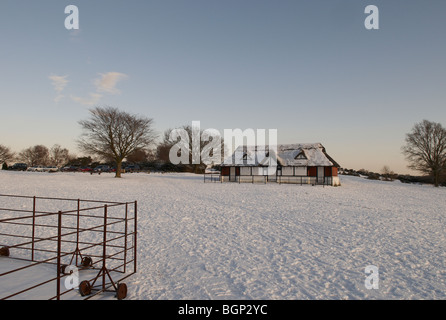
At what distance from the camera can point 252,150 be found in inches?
1732

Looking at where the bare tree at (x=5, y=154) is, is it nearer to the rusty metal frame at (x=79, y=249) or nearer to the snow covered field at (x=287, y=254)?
the rusty metal frame at (x=79, y=249)

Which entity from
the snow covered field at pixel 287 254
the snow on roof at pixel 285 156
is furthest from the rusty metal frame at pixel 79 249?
the snow on roof at pixel 285 156

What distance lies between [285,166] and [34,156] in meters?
96.5

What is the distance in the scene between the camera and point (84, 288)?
5.49 m

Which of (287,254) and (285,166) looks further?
(285,166)

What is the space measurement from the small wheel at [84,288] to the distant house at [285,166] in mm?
34167

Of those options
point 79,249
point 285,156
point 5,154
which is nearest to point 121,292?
point 79,249

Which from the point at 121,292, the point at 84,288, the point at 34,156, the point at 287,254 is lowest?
the point at 287,254

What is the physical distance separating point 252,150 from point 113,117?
975 inches

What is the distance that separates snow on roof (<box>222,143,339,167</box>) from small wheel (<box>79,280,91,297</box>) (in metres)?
35.8

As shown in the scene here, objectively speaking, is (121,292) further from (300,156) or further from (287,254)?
(300,156)

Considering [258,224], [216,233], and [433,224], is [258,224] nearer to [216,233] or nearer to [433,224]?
[216,233]

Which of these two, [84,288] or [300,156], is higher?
[300,156]
